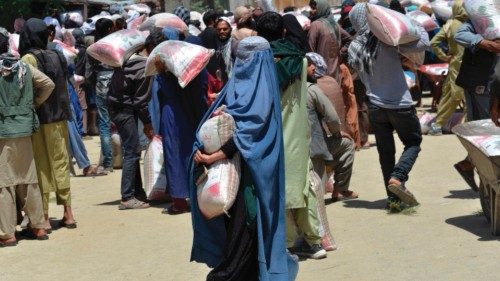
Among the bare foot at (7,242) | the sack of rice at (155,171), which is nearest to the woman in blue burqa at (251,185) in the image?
the bare foot at (7,242)

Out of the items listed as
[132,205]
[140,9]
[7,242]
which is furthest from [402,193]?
[140,9]

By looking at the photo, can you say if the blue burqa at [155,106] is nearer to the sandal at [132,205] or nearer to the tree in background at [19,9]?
the sandal at [132,205]

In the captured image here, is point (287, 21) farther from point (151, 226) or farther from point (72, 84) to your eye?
point (72, 84)

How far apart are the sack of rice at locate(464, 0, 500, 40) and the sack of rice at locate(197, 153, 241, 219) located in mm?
3595

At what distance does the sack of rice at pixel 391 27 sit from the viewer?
845 centimetres

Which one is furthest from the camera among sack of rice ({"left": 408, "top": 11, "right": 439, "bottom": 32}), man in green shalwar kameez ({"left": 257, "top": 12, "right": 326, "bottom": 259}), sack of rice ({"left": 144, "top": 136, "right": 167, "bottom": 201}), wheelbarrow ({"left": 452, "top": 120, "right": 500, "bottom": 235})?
sack of rice ({"left": 408, "top": 11, "right": 439, "bottom": 32})

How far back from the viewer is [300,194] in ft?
23.3

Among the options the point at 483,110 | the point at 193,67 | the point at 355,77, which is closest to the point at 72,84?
the point at 355,77

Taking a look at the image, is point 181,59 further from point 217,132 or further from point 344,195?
point 217,132

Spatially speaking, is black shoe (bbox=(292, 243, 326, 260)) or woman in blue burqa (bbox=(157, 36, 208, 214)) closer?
black shoe (bbox=(292, 243, 326, 260))

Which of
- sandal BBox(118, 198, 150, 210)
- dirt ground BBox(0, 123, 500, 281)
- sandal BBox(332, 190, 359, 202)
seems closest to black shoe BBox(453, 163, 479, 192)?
dirt ground BBox(0, 123, 500, 281)

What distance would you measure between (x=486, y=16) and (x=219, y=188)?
3824mm

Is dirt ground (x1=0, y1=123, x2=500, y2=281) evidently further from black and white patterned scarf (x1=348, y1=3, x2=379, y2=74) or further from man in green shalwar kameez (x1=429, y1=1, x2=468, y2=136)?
man in green shalwar kameez (x1=429, y1=1, x2=468, y2=136)

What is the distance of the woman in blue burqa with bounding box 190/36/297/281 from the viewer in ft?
19.1
